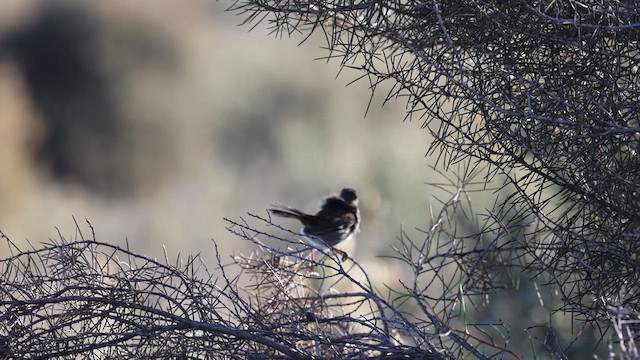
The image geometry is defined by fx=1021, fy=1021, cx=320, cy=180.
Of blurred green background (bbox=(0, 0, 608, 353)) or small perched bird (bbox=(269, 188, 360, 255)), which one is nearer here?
small perched bird (bbox=(269, 188, 360, 255))

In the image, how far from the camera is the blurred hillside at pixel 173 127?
14289 millimetres

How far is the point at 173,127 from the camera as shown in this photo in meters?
17.2

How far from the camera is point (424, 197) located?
12828 mm

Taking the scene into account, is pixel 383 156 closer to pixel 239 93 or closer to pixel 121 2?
pixel 239 93

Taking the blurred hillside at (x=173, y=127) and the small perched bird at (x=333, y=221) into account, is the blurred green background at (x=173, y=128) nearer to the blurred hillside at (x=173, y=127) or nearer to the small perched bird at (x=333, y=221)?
the blurred hillside at (x=173, y=127)

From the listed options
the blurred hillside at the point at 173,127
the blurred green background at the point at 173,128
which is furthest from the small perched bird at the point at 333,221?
the blurred hillside at the point at 173,127

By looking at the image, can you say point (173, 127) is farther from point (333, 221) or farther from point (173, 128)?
point (333, 221)

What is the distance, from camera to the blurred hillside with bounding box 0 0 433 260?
14.3 m

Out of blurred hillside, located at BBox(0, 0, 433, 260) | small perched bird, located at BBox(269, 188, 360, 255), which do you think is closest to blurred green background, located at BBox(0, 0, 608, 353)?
blurred hillside, located at BBox(0, 0, 433, 260)

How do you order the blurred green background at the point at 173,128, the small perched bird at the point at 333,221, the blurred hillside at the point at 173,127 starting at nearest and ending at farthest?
the small perched bird at the point at 333,221, the blurred green background at the point at 173,128, the blurred hillside at the point at 173,127

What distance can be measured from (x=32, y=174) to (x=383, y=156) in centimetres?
498

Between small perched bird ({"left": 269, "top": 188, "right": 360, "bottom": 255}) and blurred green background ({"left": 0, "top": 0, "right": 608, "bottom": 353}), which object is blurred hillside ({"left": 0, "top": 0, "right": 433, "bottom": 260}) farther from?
small perched bird ({"left": 269, "top": 188, "right": 360, "bottom": 255})

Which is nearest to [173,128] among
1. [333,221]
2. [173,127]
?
[173,127]

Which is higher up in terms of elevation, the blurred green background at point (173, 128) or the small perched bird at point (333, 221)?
the blurred green background at point (173, 128)
